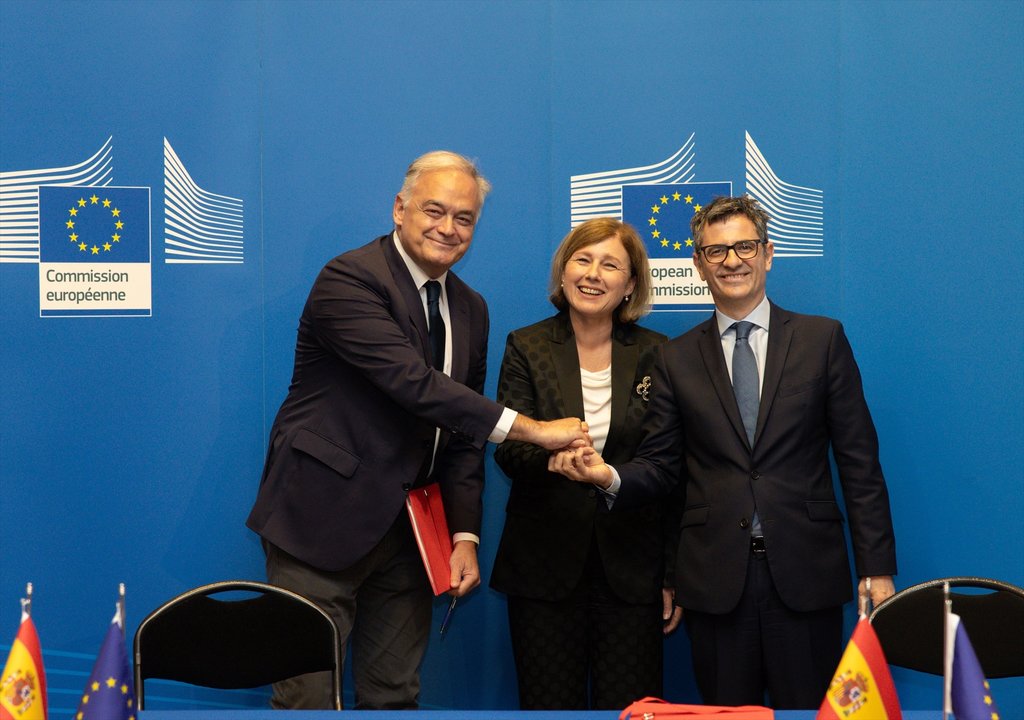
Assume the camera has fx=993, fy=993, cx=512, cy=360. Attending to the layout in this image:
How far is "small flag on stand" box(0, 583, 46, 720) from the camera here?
154 cm

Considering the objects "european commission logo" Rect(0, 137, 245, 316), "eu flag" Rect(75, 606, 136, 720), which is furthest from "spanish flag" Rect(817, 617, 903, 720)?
"european commission logo" Rect(0, 137, 245, 316)

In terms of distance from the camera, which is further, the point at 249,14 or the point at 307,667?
the point at 249,14

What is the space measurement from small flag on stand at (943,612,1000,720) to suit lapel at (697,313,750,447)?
4.76 feet

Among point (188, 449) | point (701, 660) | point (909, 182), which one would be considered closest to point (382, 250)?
point (188, 449)

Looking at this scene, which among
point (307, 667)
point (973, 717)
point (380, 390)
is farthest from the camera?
point (380, 390)

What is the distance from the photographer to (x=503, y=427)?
293 centimetres

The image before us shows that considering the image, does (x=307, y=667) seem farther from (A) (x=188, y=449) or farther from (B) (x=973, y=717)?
(B) (x=973, y=717)

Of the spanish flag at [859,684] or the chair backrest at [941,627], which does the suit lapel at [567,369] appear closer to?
the chair backrest at [941,627]

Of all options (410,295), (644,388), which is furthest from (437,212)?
(644,388)

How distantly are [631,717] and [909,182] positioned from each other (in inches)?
101

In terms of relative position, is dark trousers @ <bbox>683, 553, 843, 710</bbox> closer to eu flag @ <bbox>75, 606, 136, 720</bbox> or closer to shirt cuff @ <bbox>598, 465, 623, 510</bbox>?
shirt cuff @ <bbox>598, 465, 623, 510</bbox>

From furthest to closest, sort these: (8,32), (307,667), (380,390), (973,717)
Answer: (8,32)
(380,390)
(307,667)
(973,717)

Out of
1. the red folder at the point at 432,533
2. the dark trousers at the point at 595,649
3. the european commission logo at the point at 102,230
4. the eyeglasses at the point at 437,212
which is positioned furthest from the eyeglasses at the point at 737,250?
the european commission logo at the point at 102,230

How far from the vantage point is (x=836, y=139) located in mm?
3725
